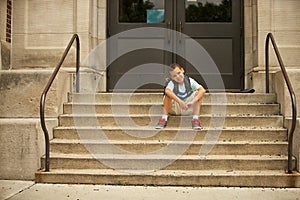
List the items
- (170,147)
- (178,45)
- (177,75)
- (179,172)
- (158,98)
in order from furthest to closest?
(178,45) → (158,98) → (177,75) → (170,147) → (179,172)

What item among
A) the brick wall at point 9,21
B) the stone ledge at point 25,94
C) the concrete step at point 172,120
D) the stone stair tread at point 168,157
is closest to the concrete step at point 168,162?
the stone stair tread at point 168,157

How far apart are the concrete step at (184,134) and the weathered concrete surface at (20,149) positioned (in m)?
0.66

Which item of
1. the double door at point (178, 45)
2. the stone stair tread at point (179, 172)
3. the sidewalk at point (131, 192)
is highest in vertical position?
the double door at point (178, 45)

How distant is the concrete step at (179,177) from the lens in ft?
16.6

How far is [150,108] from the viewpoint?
20.9 feet

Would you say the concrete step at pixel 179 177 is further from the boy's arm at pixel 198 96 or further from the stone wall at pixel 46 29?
the stone wall at pixel 46 29

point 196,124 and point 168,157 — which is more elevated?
point 196,124

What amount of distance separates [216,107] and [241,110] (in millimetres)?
400

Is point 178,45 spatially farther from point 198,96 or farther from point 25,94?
point 25,94

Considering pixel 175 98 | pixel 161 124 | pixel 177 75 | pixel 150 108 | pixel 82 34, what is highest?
pixel 82 34

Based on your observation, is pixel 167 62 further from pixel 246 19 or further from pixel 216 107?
pixel 216 107

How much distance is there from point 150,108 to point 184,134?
0.86 meters

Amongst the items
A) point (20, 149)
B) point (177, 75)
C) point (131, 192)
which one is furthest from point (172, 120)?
point (20, 149)

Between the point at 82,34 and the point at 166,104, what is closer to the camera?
the point at 166,104
